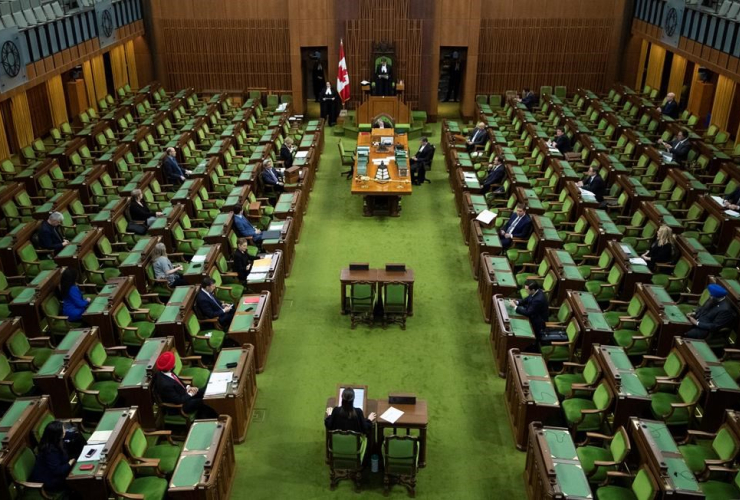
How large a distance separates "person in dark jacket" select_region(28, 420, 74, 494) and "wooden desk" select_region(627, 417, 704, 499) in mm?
5936

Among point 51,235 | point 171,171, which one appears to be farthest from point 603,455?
point 171,171

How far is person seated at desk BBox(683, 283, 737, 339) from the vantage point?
9.70m

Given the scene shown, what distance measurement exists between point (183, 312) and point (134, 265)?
2.00 meters

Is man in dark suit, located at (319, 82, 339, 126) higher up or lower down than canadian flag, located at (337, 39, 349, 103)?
lower down

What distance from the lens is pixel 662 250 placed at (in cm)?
1172

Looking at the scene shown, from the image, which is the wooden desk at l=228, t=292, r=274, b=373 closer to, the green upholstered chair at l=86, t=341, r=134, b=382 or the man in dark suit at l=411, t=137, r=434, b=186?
the green upholstered chair at l=86, t=341, r=134, b=382

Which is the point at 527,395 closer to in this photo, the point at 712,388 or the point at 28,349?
the point at 712,388

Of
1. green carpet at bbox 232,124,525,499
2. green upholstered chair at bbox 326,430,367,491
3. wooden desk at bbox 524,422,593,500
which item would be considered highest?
wooden desk at bbox 524,422,593,500

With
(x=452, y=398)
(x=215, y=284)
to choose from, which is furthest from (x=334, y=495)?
(x=215, y=284)

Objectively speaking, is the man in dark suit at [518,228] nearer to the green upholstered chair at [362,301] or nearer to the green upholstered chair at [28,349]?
the green upholstered chair at [362,301]

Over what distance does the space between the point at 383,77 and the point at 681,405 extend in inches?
624

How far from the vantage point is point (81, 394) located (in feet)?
28.1

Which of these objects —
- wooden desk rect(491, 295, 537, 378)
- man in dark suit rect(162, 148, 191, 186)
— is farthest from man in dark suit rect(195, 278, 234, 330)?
man in dark suit rect(162, 148, 191, 186)

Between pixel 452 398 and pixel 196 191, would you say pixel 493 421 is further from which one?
pixel 196 191
